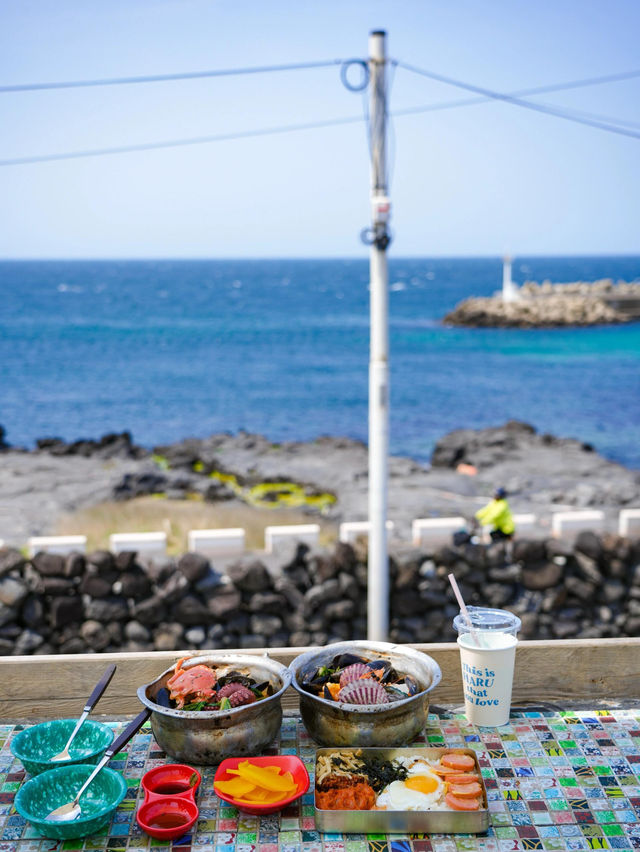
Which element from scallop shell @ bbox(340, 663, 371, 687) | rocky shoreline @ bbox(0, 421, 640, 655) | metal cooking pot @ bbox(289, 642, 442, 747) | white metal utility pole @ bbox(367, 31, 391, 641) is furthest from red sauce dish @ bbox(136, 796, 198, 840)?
rocky shoreline @ bbox(0, 421, 640, 655)

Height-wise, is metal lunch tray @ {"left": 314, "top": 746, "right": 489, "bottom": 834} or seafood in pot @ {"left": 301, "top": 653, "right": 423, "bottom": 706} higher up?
seafood in pot @ {"left": 301, "top": 653, "right": 423, "bottom": 706}

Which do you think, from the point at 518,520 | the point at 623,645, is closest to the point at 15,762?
the point at 623,645

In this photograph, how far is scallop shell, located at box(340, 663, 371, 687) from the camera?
8.89ft

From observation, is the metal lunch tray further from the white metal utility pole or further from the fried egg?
the white metal utility pole

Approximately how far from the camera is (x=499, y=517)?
935 centimetres

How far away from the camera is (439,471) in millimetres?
19156

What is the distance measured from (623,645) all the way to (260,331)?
61322mm

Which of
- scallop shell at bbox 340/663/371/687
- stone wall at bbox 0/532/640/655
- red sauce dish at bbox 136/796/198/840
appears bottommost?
stone wall at bbox 0/532/640/655

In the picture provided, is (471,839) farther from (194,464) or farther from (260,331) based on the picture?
(260,331)

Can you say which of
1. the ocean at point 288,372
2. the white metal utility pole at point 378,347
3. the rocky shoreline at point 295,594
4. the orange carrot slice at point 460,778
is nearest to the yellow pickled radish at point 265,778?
the orange carrot slice at point 460,778

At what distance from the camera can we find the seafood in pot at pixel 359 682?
8.57ft

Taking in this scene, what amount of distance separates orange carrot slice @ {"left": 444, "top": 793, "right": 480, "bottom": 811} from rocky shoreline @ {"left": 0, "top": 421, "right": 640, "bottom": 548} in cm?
956

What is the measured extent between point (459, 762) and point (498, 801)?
13cm

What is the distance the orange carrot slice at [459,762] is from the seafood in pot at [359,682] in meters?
0.20
